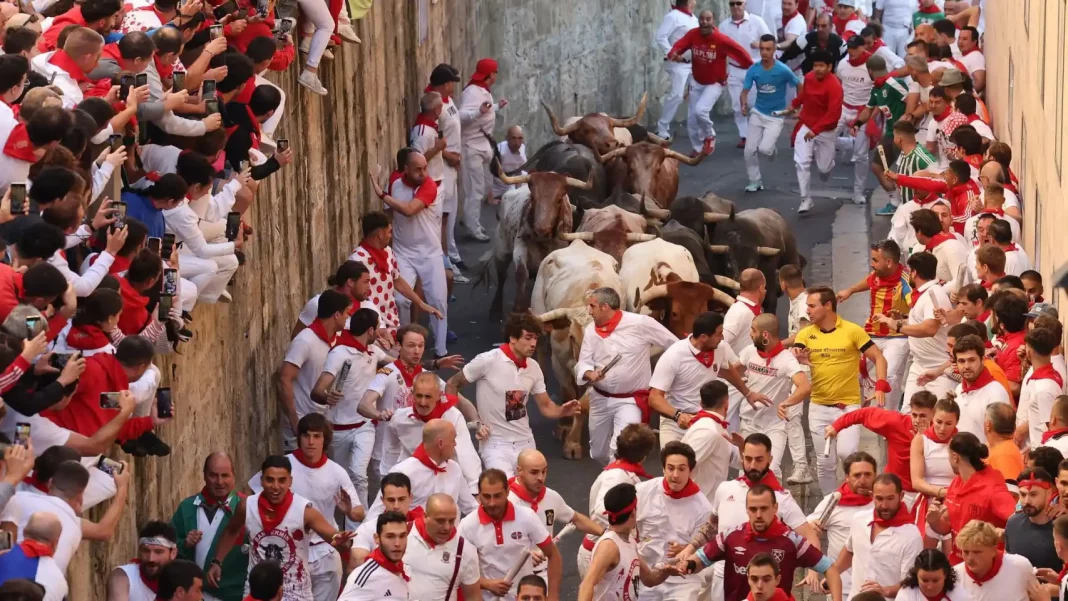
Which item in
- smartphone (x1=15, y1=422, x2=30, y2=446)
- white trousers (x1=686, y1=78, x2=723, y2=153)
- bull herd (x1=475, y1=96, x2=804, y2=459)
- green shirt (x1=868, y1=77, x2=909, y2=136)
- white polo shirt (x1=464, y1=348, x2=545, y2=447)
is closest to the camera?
smartphone (x1=15, y1=422, x2=30, y2=446)

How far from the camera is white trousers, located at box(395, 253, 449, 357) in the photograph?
16922 mm

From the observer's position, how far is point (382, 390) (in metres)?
13.0

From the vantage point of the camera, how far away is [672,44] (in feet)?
84.2

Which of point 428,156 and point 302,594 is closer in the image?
point 302,594

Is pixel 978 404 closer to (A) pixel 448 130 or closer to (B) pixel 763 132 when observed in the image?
(A) pixel 448 130

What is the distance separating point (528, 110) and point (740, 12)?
319 cm

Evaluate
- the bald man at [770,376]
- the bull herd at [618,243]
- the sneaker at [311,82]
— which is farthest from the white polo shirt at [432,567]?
the sneaker at [311,82]

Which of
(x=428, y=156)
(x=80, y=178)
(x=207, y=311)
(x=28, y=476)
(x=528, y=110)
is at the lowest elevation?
(x=528, y=110)

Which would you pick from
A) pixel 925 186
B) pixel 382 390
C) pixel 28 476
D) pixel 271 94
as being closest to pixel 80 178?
pixel 28 476

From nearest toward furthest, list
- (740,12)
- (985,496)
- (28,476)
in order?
1. (28,476)
2. (985,496)
3. (740,12)

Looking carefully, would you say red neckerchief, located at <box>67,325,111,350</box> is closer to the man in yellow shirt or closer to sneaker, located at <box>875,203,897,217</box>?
the man in yellow shirt

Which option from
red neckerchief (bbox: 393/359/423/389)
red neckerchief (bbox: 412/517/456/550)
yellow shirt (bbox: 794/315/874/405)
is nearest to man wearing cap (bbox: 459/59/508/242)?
red neckerchief (bbox: 393/359/423/389)

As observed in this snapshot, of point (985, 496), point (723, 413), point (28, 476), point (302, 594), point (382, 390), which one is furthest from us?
point (382, 390)

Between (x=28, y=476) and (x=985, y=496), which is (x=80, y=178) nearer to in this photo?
(x=28, y=476)
